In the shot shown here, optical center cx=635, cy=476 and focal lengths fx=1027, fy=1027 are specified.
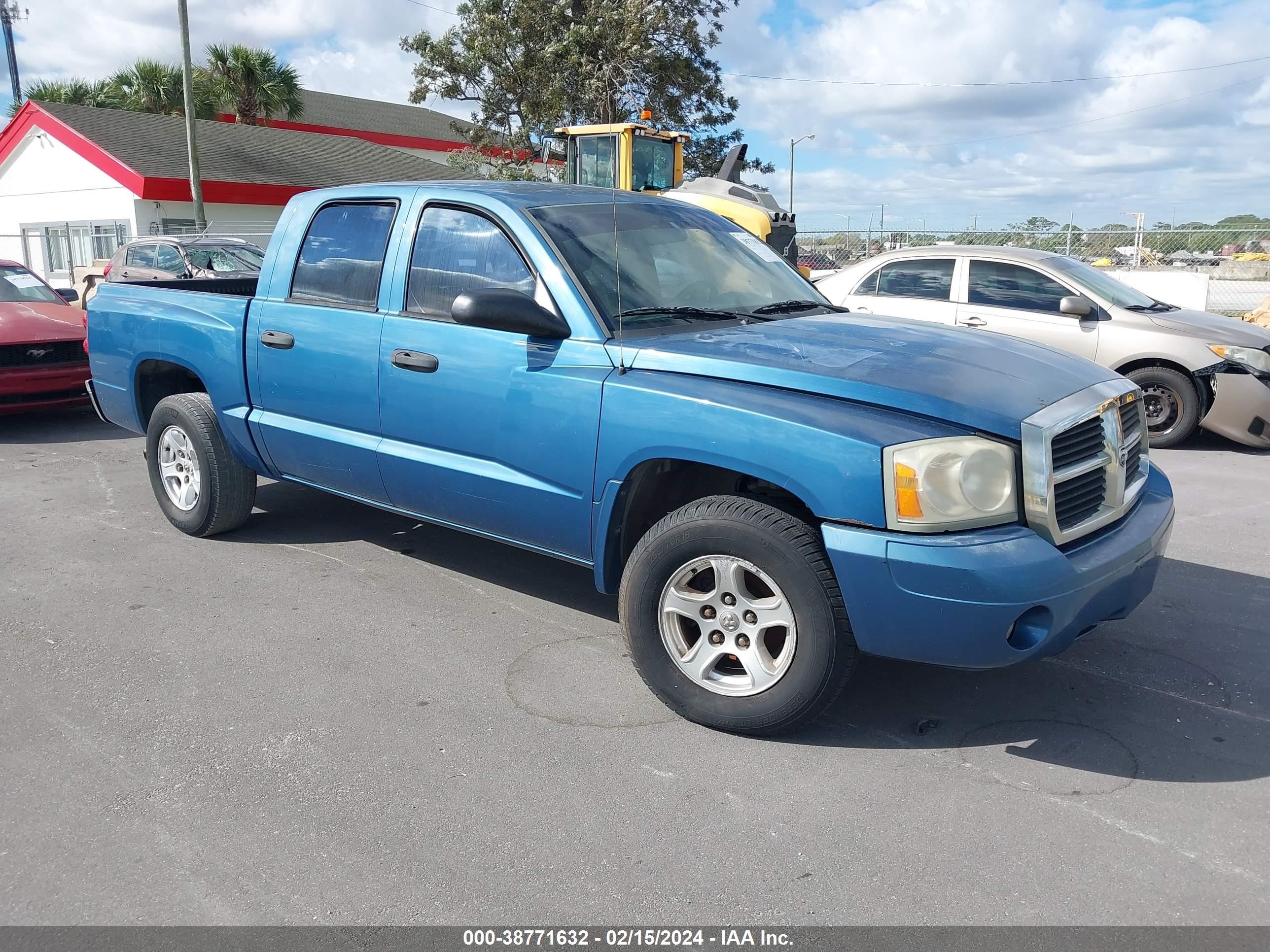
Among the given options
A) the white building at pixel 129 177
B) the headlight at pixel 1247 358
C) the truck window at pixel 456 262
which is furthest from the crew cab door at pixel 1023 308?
the white building at pixel 129 177

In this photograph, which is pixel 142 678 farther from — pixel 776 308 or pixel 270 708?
pixel 776 308

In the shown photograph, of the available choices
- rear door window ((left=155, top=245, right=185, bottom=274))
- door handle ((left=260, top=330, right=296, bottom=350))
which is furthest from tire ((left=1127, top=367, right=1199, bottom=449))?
rear door window ((left=155, top=245, right=185, bottom=274))

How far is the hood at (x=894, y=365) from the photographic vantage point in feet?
10.7

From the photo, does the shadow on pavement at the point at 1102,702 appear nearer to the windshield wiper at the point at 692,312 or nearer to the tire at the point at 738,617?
the tire at the point at 738,617

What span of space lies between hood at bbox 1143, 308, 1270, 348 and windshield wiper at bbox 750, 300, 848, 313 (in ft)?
16.3

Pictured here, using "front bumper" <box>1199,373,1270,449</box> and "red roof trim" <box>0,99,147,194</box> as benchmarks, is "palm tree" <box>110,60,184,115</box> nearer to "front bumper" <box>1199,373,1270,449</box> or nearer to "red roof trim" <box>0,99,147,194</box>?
"red roof trim" <box>0,99,147,194</box>

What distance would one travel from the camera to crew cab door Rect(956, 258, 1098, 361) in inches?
339

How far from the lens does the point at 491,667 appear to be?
411 cm

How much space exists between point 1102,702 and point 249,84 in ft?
121

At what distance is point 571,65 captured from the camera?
29.2 meters

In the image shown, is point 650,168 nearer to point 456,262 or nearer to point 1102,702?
point 456,262

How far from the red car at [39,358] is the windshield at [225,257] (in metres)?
4.21

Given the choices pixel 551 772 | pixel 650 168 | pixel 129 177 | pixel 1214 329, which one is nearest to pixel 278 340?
pixel 551 772

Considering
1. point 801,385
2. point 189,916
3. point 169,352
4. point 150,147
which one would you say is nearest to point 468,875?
point 189,916
